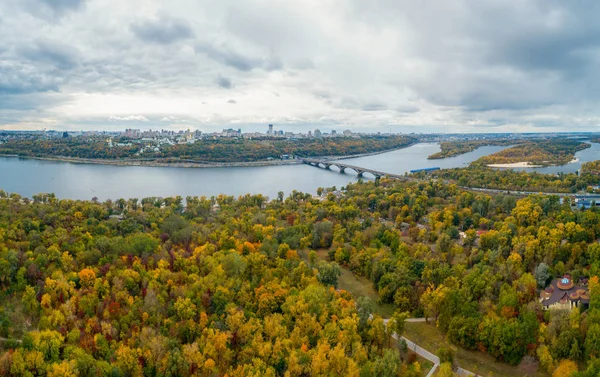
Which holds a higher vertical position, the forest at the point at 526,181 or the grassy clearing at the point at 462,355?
the forest at the point at 526,181

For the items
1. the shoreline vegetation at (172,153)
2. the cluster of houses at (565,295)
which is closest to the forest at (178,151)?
the shoreline vegetation at (172,153)

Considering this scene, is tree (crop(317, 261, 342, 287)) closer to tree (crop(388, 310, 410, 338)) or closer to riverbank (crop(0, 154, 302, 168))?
tree (crop(388, 310, 410, 338))

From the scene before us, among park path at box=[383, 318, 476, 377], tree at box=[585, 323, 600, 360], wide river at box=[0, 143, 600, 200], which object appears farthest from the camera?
wide river at box=[0, 143, 600, 200]

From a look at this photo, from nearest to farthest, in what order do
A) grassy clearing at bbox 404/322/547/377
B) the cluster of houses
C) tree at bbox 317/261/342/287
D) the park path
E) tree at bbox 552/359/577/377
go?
tree at bbox 552/359/577/377
the park path
grassy clearing at bbox 404/322/547/377
the cluster of houses
tree at bbox 317/261/342/287

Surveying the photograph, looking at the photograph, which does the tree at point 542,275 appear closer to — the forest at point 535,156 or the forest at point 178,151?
the forest at point 535,156

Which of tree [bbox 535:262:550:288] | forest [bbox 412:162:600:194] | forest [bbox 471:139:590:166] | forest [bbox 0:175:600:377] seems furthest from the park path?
forest [bbox 471:139:590:166]

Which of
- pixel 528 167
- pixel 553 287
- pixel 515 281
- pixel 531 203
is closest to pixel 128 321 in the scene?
pixel 515 281
